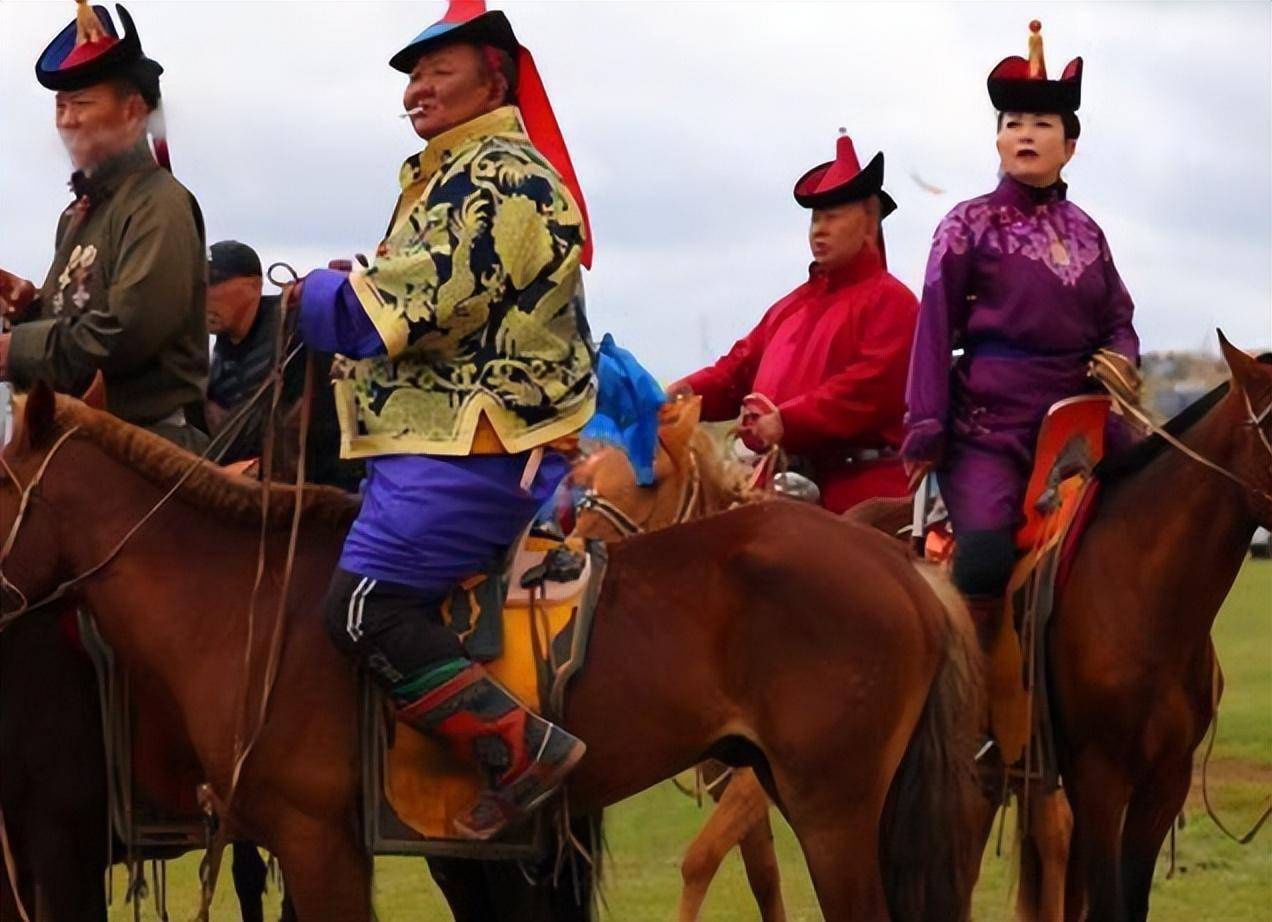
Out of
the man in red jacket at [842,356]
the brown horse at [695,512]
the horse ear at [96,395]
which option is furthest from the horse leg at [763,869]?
the horse ear at [96,395]

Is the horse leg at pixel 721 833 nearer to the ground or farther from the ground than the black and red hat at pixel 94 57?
nearer to the ground

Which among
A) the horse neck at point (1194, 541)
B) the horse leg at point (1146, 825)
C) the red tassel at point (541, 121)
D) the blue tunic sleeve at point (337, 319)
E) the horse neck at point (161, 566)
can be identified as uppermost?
the red tassel at point (541, 121)

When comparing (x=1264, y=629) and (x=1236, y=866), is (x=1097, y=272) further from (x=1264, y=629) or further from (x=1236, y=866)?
(x=1264, y=629)

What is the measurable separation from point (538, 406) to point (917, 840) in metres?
1.45

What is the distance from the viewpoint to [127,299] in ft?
22.4

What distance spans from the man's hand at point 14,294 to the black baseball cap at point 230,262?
1.61m

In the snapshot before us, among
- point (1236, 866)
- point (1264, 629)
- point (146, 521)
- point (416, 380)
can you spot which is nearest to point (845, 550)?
point (416, 380)

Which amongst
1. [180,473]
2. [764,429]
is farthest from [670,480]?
[180,473]

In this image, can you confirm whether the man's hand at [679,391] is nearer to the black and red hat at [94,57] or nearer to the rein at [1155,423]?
the rein at [1155,423]

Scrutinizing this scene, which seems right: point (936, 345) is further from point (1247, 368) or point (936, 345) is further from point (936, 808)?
point (936, 808)

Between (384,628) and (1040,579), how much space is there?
2616 millimetres

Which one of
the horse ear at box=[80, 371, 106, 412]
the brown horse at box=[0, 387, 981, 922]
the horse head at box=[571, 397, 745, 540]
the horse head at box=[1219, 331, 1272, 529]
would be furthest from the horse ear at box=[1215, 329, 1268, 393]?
the horse ear at box=[80, 371, 106, 412]

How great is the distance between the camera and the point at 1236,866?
11.5 meters

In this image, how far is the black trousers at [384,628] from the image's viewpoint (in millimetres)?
6223
